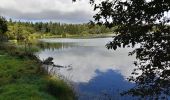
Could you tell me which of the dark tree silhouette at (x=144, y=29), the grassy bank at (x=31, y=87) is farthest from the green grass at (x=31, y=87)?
the dark tree silhouette at (x=144, y=29)

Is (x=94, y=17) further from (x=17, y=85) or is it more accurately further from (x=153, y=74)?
(x=17, y=85)

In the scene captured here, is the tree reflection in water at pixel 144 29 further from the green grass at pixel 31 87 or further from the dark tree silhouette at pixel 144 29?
the green grass at pixel 31 87

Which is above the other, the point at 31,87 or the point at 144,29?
the point at 144,29

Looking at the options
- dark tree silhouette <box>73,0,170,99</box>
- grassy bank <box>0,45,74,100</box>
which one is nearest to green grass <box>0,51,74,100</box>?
grassy bank <box>0,45,74,100</box>

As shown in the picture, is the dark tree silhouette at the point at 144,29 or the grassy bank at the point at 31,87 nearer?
the dark tree silhouette at the point at 144,29

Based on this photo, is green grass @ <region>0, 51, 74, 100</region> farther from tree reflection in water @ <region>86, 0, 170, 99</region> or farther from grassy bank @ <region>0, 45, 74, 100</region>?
tree reflection in water @ <region>86, 0, 170, 99</region>

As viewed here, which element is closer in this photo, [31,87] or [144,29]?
[144,29]

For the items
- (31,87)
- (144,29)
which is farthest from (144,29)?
(31,87)

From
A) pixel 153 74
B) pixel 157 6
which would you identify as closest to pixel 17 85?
pixel 153 74

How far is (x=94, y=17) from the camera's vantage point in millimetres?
8461

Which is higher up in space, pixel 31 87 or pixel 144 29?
pixel 144 29

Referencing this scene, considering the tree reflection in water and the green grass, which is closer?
the tree reflection in water

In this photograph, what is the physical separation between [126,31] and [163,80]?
1622mm

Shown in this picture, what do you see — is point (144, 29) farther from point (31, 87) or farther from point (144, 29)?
point (31, 87)
